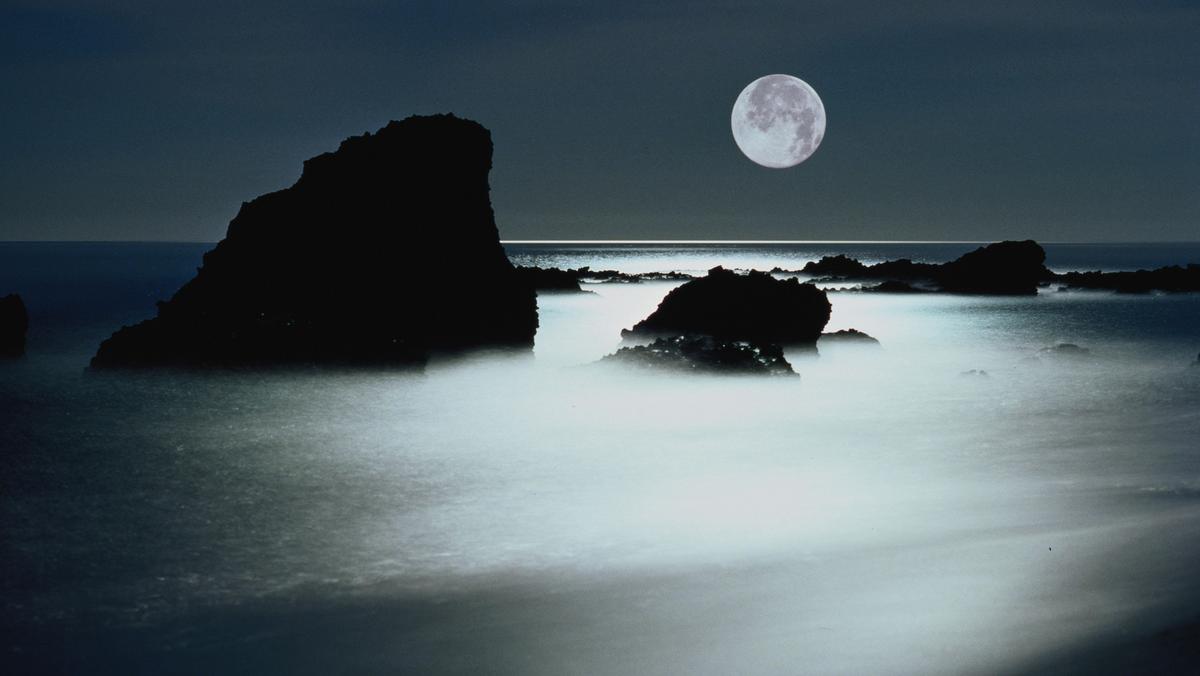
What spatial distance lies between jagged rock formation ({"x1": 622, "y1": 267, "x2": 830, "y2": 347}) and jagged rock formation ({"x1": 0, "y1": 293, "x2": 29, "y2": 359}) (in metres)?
21.6

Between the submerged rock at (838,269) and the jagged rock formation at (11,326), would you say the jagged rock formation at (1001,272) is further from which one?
the jagged rock formation at (11,326)

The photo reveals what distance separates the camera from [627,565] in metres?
12.0

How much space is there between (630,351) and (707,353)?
234cm

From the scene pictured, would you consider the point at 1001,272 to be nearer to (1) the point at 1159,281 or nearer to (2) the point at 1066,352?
(1) the point at 1159,281

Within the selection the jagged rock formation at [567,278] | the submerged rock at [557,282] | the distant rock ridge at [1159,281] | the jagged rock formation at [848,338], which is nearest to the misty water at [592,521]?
the jagged rock formation at [848,338]

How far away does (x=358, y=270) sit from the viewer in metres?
30.7

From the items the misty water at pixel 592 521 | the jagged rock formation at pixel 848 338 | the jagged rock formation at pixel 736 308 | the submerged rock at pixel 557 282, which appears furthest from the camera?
the submerged rock at pixel 557 282

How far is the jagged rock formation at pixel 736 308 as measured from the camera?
31547mm

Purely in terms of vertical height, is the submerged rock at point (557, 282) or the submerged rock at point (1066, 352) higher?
the submerged rock at point (557, 282)

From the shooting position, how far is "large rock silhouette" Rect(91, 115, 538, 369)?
95.3ft

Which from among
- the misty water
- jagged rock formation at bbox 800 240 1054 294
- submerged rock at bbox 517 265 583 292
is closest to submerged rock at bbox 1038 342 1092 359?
the misty water

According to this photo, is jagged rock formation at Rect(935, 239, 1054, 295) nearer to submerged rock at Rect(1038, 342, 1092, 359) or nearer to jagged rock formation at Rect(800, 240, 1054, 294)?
jagged rock formation at Rect(800, 240, 1054, 294)

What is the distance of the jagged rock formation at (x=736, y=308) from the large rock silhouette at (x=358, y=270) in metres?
5.52

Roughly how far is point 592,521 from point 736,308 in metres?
17.4
